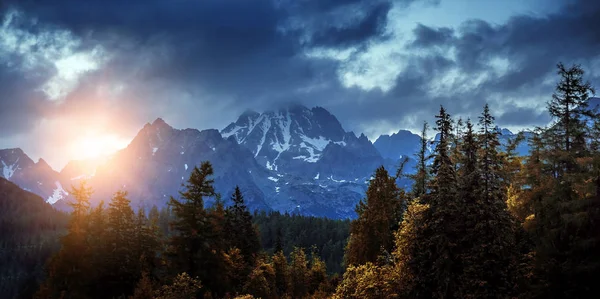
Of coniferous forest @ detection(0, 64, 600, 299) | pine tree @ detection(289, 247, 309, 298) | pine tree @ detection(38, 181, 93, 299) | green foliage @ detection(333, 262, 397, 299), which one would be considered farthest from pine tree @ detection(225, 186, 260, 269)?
green foliage @ detection(333, 262, 397, 299)

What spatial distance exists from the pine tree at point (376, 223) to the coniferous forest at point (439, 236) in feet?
0.39

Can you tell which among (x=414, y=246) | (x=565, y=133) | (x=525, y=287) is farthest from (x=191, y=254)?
(x=565, y=133)

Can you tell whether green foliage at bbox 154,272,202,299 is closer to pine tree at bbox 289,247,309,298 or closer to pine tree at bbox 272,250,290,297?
pine tree at bbox 289,247,309,298

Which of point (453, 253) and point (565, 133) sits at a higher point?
point (565, 133)

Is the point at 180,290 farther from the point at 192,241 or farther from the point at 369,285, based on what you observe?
the point at 369,285

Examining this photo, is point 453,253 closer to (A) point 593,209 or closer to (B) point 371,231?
(A) point 593,209

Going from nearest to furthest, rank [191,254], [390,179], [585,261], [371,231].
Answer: [585,261], [191,254], [371,231], [390,179]

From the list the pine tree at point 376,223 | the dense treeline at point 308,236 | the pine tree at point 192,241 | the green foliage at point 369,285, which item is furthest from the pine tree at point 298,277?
the dense treeline at point 308,236

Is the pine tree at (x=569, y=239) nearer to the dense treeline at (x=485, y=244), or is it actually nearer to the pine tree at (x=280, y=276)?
the dense treeline at (x=485, y=244)

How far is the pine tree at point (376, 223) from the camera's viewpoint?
37.5 metres

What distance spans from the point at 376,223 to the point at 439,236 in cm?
1568

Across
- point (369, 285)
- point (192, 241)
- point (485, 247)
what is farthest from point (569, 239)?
point (192, 241)

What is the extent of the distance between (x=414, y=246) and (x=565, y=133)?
49.3ft

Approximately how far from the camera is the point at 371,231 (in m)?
38.3
